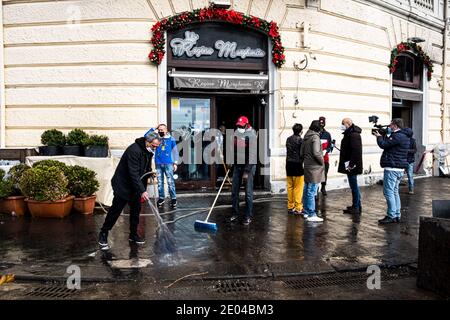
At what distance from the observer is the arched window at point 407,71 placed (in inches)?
654

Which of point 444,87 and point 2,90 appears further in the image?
point 444,87

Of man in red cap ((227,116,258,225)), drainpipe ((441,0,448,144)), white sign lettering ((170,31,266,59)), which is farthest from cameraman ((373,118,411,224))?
drainpipe ((441,0,448,144))

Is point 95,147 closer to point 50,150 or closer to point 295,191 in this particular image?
point 50,150

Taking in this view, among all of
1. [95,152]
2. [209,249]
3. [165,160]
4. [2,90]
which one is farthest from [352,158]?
[2,90]

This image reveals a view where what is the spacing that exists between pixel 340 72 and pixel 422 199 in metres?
4.55

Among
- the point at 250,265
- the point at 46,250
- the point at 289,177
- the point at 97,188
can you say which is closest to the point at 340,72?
the point at 289,177

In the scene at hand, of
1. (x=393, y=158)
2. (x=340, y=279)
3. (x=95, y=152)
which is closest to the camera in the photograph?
(x=340, y=279)

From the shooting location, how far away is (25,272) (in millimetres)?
5684

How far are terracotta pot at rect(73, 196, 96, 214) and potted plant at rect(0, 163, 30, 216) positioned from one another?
44.1 inches

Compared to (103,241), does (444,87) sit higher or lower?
higher

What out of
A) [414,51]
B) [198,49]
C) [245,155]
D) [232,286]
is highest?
[414,51]

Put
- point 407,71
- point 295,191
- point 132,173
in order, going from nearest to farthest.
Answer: point 132,173, point 295,191, point 407,71

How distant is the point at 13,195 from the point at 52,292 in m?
5.16

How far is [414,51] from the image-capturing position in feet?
54.9
